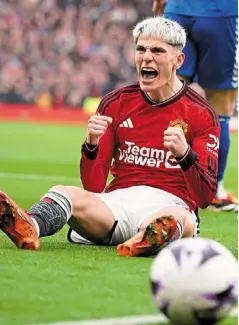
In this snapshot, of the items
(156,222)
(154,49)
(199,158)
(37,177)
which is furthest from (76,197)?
(37,177)

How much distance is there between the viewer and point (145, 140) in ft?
20.0

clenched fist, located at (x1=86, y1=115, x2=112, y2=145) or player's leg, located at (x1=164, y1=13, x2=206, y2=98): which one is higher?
clenched fist, located at (x1=86, y1=115, x2=112, y2=145)

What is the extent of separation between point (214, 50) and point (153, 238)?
3.57 meters

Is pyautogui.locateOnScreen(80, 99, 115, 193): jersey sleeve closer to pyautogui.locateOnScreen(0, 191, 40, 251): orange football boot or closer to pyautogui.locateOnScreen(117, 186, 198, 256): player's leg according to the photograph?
pyautogui.locateOnScreen(117, 186, 198, 256): player's leg

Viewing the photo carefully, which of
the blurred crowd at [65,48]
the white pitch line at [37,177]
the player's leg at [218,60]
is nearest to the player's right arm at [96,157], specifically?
the player's leg at [218,60]

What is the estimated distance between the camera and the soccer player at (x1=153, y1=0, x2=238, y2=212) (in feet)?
28.1

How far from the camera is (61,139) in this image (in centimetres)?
1802

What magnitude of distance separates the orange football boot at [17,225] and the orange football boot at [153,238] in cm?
49

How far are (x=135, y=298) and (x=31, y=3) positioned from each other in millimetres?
24773

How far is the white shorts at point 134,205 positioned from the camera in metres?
5.94

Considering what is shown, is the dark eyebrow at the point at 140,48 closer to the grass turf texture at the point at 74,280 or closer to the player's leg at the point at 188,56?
the grass turf texture at the point at 74,280

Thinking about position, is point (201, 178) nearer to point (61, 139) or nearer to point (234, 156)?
point (234, 156)

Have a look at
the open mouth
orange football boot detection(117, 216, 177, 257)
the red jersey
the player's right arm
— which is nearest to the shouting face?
the open mouth

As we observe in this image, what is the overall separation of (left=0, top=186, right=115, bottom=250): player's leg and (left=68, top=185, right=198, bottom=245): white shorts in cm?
5
